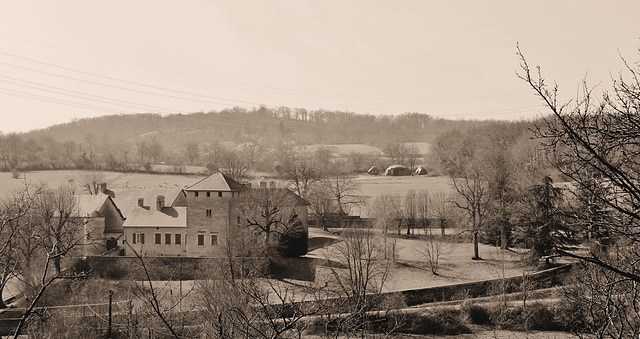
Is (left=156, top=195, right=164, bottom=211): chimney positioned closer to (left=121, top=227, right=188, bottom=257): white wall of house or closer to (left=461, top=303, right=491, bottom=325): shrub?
(left=121, top=227, right=188, bottom=257): white wall of house

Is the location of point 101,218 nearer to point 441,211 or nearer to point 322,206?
point 322,206

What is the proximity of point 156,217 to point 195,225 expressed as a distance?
4.00m

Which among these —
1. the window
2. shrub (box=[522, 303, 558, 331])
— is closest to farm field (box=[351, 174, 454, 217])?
the window

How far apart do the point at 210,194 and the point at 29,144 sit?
74086 millimetres

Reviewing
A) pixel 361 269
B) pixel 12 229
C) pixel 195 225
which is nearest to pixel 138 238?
pixel 195 225

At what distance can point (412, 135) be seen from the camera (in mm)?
161250

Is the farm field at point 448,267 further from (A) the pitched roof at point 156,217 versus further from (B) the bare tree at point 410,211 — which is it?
(A) the pitched roof at point 156,217

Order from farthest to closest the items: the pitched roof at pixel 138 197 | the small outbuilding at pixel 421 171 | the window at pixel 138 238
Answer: the small outbuilding at pixel 421 171
the pitched roof at pixel 138 197
the window at pixel 138 238

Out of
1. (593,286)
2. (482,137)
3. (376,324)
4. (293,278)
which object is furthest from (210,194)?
(482,137)

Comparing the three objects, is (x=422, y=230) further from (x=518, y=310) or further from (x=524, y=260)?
(x=518, y=310)

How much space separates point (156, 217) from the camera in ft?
147

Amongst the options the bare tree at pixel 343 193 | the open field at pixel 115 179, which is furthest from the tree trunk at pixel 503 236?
the open field at pixel 115 179

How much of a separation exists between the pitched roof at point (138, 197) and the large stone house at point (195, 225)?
158 inches

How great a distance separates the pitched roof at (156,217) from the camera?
4397 cm
